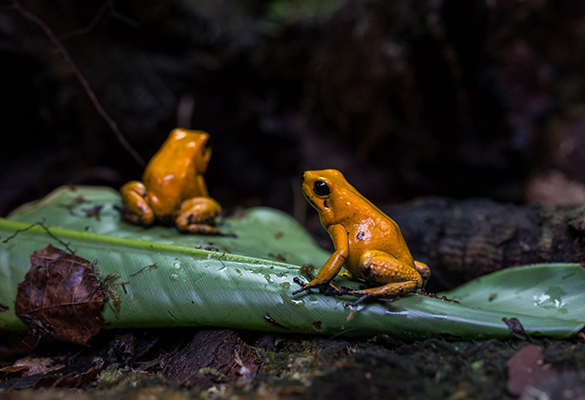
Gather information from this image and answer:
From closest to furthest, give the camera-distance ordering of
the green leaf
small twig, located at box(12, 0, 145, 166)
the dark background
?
the green leaf < small twig, located at box(12, 0, 145, 166) < the dark background

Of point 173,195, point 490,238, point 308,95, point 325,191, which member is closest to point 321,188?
point 325,191

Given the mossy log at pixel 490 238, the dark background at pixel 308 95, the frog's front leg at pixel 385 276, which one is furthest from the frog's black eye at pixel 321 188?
the dark background at pixel 308 95

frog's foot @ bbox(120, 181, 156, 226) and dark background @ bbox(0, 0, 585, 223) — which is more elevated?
dark background @ bbox(0, 0, 585, 223)

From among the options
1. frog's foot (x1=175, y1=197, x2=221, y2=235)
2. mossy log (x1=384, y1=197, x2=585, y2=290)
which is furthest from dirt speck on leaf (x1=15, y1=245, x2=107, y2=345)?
mossy log (x1=384, y1=197, x2=585, y2=290)

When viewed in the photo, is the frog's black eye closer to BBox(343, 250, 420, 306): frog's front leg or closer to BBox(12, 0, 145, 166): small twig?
BBox(343, 250, 420, 306): frog's front leg

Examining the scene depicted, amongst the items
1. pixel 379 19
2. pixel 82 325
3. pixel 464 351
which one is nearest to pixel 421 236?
pixel 464 351

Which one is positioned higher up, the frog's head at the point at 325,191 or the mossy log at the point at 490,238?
the frog's head at the point at 325,191

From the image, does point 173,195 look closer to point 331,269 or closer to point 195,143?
point 195,143

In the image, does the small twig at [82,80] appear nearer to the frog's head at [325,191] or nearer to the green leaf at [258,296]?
the green leaf at [258,296]
